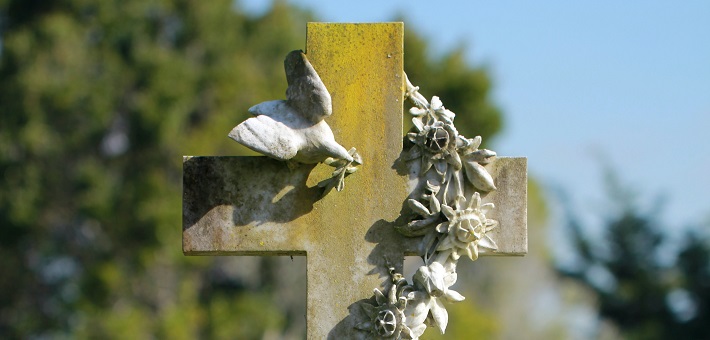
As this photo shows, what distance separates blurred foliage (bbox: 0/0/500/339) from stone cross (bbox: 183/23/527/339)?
22.8 m

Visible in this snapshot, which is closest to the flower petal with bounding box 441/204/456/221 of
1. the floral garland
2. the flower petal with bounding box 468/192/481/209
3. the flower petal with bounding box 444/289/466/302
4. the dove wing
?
the floral garland

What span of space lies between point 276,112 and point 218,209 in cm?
59

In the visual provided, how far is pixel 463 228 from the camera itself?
7227 millimetres

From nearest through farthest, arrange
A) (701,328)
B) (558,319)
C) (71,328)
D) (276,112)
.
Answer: (276,112), (701,328), (71,328), (558,319)

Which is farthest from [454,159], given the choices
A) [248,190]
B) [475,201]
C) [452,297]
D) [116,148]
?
[116,148]

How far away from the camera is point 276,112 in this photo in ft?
23.6

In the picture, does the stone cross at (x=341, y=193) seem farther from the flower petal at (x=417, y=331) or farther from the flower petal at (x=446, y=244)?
the flower petal at (x=417, y=331)

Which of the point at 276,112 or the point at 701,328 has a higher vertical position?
the point at 276,112

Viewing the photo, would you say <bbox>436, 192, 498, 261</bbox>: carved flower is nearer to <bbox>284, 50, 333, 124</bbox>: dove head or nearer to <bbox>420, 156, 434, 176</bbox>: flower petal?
<bbox>420, 156, 434, 176</bbox>: flower petal

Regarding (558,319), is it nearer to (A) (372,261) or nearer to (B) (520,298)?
(B) (520,298)

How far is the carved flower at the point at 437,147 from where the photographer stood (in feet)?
24.1

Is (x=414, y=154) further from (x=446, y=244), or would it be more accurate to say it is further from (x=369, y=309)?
(x=369, y=309)

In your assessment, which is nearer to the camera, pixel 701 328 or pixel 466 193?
pixel 466 193

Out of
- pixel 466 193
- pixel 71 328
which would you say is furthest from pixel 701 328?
pixel 466 193
